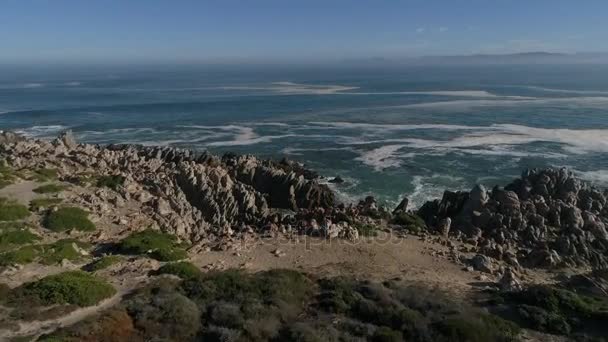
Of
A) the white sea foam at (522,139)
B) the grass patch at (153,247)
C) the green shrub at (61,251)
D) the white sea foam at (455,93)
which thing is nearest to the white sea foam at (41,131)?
the white sea foam at (522,139)

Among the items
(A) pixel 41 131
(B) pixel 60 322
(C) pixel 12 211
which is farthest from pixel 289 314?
(A) pixel 41 131

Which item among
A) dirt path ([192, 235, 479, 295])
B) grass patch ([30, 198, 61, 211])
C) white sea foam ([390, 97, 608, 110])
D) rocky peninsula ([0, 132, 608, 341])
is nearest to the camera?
rocky peninsula ([0, 132, 608, 341])

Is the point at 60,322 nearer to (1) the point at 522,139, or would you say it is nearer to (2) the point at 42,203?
(2) the point at 42,203

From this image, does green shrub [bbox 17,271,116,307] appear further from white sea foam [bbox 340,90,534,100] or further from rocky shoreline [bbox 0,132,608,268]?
white sea foam [bbox 340,90,534,100]

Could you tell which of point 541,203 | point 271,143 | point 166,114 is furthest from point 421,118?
point 541,203

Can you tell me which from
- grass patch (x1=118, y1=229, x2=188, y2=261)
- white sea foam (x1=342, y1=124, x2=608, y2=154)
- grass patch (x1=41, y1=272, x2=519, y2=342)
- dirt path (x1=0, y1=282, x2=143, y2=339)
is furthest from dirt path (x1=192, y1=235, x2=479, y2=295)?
white sea foam (x1=342, y1=124, x2=608, y2=154)
